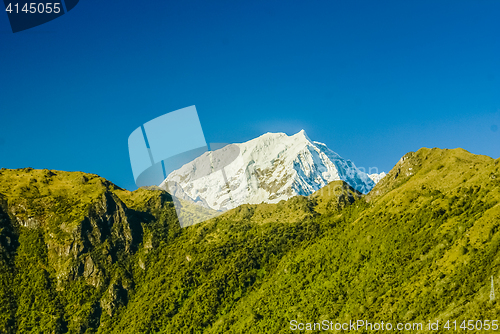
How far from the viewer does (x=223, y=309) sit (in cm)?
10394

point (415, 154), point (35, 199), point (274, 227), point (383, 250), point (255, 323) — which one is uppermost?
point (35, 199)

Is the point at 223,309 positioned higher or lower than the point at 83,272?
lower

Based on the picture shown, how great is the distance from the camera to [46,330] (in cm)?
11362

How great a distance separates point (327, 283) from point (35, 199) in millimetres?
100124

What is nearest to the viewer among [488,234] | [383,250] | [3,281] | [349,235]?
[488,234]

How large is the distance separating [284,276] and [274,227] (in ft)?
77.2

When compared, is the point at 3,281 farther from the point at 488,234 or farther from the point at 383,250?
the point at 488,234

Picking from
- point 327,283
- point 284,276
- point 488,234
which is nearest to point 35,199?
point 284,276

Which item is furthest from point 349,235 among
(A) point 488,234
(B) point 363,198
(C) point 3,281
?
(C) point 3,281

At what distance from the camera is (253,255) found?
115250 mm

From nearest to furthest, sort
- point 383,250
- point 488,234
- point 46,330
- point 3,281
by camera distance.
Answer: point 488,234 < point 383,250 < point 46,330 < point 3,281

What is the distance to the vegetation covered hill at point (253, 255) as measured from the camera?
75.4 m

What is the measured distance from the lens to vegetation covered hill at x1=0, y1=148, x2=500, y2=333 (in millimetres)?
75438

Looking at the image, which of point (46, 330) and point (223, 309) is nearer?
point (223, 309)
